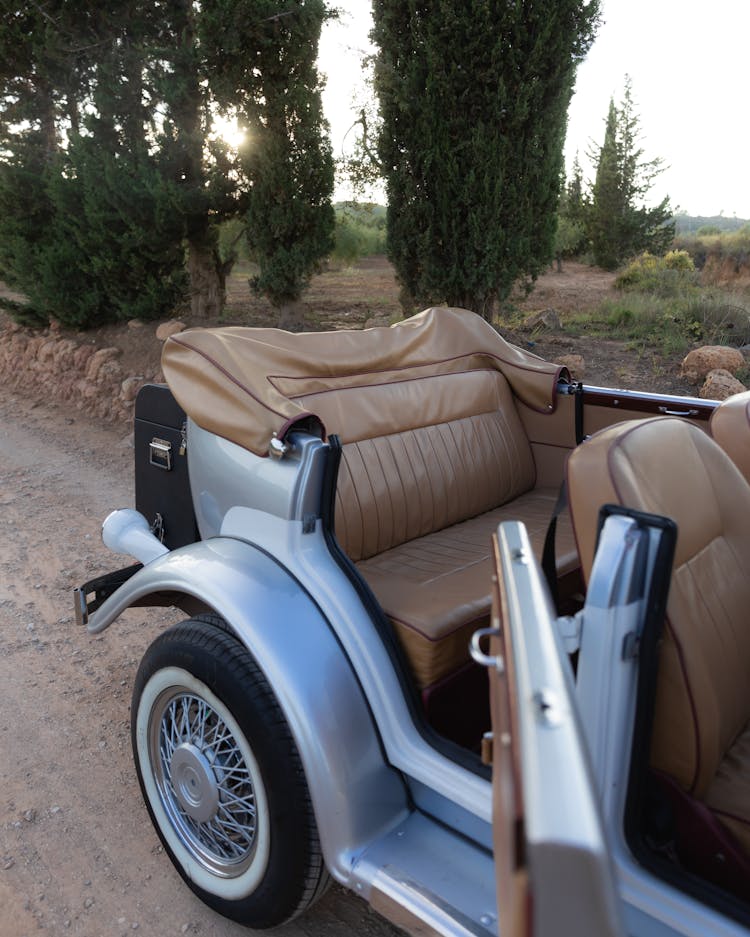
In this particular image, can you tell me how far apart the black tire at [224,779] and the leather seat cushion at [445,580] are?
42 cm

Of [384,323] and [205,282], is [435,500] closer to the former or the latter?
[384,323]

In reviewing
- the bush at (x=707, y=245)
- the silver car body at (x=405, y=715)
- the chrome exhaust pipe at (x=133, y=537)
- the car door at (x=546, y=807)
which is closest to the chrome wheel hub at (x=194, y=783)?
the silver car body at (x=405, y=715)

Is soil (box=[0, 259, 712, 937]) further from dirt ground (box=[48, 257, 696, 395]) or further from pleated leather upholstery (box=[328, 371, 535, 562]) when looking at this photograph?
pleated leather upholstery (box=[328, 371, 535, 562])

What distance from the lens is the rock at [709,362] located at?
614 cm

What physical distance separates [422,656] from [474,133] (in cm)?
517

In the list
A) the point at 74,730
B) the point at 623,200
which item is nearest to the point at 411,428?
the point at 74,730

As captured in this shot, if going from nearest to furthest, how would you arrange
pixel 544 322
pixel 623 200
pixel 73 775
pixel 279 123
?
1. pixel 73 775
2. pixel 279 123
3. pixel 544 322
4. pixel 623 200

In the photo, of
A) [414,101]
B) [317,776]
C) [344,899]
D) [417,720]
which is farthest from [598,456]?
[414,101]

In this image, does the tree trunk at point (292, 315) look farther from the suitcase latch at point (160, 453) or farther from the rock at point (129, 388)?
the suitcase latch at point (160, 453)

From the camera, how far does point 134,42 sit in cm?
780

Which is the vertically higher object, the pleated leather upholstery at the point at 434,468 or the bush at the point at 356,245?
the bush at the point at 356,245

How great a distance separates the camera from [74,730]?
3.00 m

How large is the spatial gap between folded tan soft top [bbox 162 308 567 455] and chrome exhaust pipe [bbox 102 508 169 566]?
539 mm

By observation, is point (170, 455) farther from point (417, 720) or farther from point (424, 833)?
point (424, 833)
